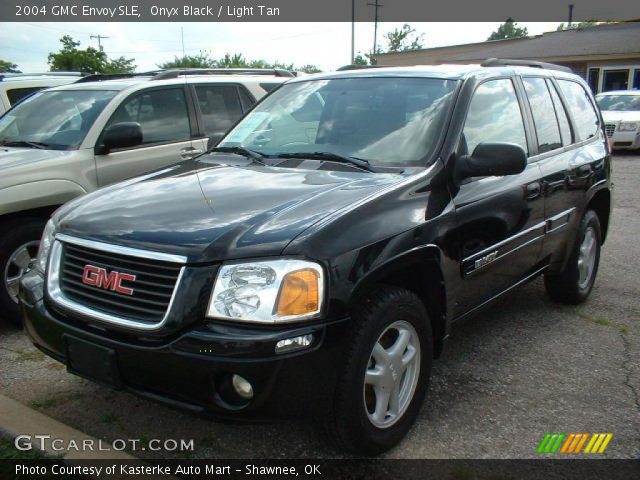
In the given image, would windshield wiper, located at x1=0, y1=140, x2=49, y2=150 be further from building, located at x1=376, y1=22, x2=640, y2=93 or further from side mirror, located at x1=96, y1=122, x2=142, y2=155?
building, located at x1=376, y1=22, x2=640, y2=93

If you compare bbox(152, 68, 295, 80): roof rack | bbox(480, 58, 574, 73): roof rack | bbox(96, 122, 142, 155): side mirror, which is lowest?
bbox(96, 122, 142, 155): side mirror

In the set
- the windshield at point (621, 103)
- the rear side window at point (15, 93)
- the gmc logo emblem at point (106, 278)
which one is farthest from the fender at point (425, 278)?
the windshield at point (621, 103)

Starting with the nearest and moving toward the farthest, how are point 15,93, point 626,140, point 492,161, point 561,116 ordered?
point 492,161, point 561,116, point 15,93, point 626,140

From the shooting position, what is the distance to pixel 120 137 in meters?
4.88

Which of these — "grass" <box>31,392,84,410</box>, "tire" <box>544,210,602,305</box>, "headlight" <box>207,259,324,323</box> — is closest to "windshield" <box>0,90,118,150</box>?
"grass" <box>31,392,84,410</box>

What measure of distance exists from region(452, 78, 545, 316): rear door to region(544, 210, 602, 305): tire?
72 centimetres

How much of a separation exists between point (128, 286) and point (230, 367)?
0.58m

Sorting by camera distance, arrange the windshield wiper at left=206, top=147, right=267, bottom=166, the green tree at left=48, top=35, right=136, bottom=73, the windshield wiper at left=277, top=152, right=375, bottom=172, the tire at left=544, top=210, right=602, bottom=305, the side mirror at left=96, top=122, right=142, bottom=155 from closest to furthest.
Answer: the windshield wiper at left=277, top=152, right=375, bottom=172
the windshield wiper at left=206, top=147, right=267, bottom=166
the tire at left=544, top=210, right=602, bottom=305
the side mirror at left=96, top=122, right=142, bottom=155
the green tree at left=48, top=35, right=136, bottom=73

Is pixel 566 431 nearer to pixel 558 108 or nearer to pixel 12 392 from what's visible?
pixel 558 108

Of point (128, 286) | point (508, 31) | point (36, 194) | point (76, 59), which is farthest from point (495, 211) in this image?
point (508, 31)

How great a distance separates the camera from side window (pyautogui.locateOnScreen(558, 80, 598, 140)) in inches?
182

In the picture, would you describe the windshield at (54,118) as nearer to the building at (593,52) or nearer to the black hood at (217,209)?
the black hood at (217,209)

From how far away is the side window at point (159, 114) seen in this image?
17.6ft

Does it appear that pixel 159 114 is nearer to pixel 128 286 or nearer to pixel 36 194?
pixel 36 194
